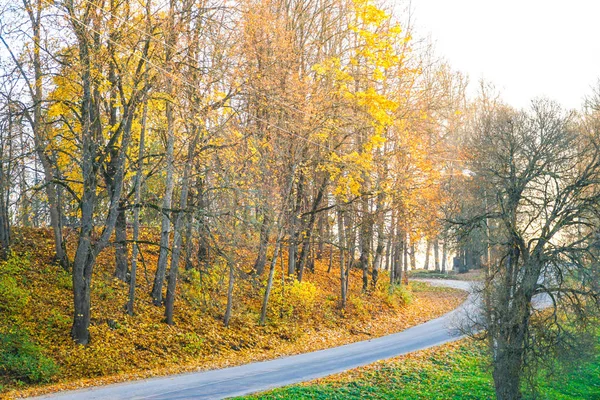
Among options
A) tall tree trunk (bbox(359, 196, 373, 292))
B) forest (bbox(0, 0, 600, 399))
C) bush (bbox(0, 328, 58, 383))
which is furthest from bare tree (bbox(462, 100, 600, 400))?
bush (bbox(0, 328, 58, 383))

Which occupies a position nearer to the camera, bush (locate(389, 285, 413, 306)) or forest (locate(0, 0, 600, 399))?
forest (locate(0, 0, 600, 399))

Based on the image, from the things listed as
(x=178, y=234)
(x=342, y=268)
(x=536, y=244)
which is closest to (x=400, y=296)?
(x=342, y=268)

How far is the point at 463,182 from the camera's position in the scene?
32188 millimetres

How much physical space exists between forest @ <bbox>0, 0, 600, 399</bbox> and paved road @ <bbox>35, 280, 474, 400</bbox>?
2.00 m

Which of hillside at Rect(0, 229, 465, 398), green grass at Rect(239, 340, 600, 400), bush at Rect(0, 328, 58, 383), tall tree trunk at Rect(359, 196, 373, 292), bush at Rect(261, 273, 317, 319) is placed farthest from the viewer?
tall tree trunk at Rect(359, 196, 373, 292)

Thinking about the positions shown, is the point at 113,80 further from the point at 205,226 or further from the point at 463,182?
the point at 463,182

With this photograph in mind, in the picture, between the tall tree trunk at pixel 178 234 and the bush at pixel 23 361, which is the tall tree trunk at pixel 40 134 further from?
the bush at pixel 23 361

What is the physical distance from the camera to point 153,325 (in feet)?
61.1

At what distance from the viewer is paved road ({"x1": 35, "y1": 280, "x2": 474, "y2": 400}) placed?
45.2ft

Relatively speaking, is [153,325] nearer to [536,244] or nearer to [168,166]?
[168,166]

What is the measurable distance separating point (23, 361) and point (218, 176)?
7.31 metres

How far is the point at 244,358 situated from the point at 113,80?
30.8 ft

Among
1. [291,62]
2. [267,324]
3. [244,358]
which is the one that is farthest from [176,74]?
[267,324]

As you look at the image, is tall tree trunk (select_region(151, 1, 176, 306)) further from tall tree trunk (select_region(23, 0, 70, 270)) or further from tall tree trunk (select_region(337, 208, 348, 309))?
tall tree trunk (select_region(337, 208, 348, 309))
